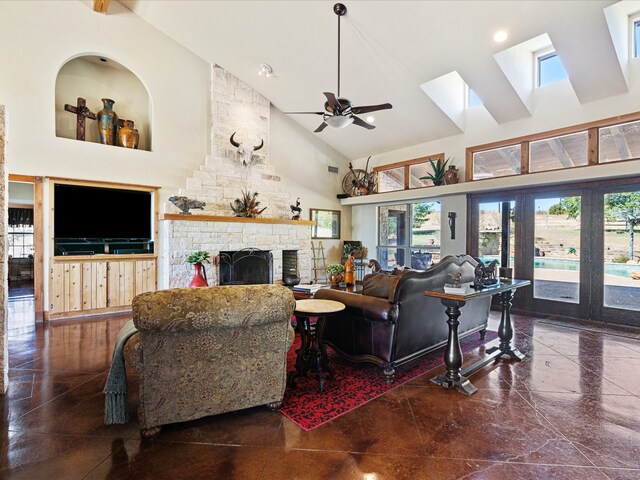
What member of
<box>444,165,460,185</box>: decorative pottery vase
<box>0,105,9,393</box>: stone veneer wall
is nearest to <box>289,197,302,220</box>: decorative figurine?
<box>444,165,460,185</box>: decorative pottery vase

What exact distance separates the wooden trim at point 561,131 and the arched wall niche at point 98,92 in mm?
6517

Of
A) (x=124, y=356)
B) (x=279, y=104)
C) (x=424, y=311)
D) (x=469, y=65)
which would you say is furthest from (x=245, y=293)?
(x=279, y=104)

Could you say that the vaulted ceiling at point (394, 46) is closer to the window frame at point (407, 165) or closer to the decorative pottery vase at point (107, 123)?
the window frame at point (407, 165)

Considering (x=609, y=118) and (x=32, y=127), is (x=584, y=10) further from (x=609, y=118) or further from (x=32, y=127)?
(x=32, y=127)

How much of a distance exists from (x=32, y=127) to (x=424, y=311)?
630 centimetres

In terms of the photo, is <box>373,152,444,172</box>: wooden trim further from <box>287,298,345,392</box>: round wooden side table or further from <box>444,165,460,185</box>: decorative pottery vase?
<box>287,298,345,392</box>: round wooden side table

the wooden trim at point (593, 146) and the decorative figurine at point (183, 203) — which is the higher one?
the wooden trim at point (593, 146)

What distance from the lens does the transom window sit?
24.5ft

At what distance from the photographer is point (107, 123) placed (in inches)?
232

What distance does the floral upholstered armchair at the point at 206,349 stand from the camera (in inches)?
81.8

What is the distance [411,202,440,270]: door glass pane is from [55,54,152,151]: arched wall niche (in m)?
5.87

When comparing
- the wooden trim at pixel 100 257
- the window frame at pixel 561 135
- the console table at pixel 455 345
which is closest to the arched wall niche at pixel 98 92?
the wooden trim at pixel 100 257

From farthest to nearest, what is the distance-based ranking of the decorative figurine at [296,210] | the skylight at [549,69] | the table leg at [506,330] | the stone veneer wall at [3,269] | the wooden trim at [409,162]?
1. the decorative figurine at [296,210]
2. the wooden trim at [409,162]
3. the skylight at [549,69]
4. the table leg at [506,330]
5. the stone veneer wall at [3,269]

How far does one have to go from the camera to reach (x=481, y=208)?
648cm
